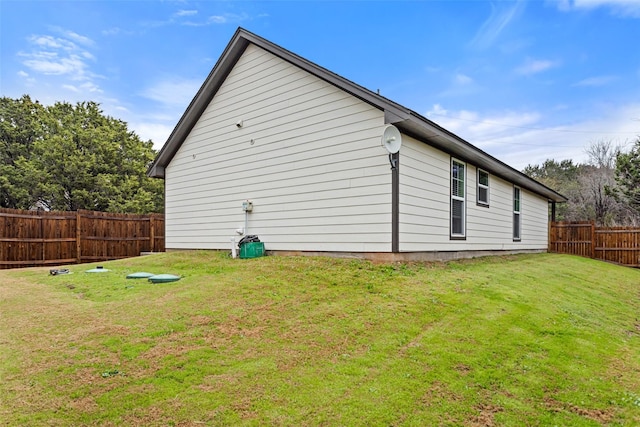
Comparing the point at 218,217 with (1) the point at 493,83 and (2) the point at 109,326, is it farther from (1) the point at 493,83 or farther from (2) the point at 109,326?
(1) the point at 493,83

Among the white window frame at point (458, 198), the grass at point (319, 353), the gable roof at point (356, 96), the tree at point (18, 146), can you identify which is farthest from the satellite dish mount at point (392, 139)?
the tree at point (18, 146)

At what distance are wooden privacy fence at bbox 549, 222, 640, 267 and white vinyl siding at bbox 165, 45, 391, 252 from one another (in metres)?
15.0

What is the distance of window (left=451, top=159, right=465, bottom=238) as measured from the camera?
396 inches

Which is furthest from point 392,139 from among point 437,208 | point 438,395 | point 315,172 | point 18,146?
point 18,146

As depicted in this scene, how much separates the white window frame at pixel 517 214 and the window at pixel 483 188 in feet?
10.7

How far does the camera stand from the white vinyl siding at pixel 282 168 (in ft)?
27.0

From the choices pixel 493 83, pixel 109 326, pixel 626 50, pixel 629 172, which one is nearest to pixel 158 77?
pixel 109 326

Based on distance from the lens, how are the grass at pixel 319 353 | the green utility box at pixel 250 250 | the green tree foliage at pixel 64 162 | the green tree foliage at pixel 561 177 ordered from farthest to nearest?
the green tree foliage at pixel 561 177 < the green tree foliage at pixel 64 162 < the green utility box at pixel 250 250 < the grass at pixel 319 353

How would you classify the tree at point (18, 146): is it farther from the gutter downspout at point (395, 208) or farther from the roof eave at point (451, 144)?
the roof eave at point (451, 144)

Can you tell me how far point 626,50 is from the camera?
15906 mm

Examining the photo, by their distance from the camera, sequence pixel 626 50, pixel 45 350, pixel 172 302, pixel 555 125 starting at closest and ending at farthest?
pixel 45 350 < pixel 172 302 < pixel 626 50 < pixel 555 125

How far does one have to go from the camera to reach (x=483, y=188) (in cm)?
1188

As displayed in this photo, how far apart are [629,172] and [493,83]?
8677mm

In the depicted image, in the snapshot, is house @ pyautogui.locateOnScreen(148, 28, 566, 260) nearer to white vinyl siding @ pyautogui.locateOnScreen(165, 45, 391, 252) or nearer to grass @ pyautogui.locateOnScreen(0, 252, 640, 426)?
white vinyl siding @ pyautogui.locateOnScreen(165, 45, 391, 252)
